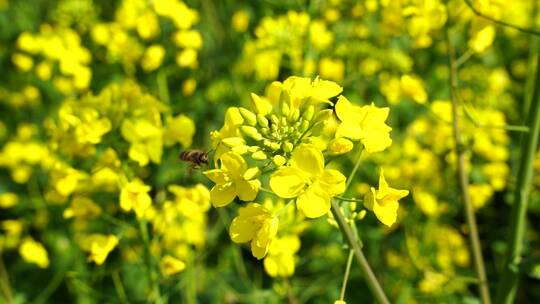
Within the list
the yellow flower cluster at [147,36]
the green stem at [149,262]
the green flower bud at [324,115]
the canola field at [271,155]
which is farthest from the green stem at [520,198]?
the yellow flower cluster at [147,36]

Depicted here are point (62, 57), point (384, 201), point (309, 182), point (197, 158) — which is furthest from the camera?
point (62, 57)

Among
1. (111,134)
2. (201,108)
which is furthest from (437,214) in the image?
(111,134)

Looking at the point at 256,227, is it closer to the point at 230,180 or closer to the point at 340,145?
the point at 230,180

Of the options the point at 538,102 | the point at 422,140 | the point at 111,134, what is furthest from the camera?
the point at 422,140

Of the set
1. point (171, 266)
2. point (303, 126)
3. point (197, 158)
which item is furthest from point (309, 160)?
point (171, 266)

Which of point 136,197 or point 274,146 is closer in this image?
point 274,146

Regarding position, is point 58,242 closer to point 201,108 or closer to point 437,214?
point 201,108
